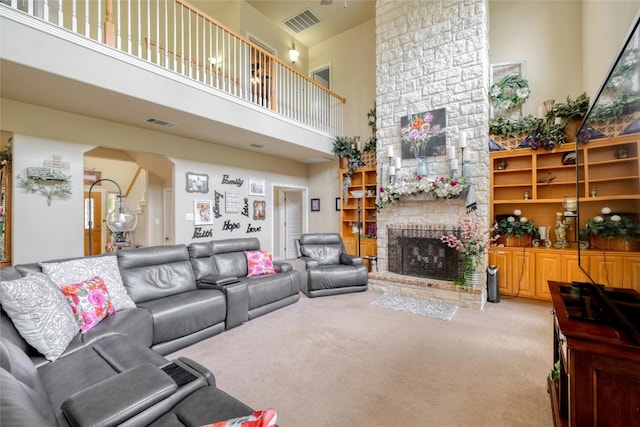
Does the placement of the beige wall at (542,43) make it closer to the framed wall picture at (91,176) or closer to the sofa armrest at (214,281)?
the sofa armrest at (214,281)

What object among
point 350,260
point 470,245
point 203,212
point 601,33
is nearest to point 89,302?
point 203,212

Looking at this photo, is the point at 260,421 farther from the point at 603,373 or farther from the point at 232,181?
the point at 232,181

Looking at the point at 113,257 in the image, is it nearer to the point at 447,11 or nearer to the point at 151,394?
the point at 151,394

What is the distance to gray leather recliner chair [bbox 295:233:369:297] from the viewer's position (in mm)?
4191

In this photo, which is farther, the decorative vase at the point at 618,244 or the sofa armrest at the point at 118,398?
the decorative vase at the point at 618,244

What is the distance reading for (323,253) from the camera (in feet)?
15.6

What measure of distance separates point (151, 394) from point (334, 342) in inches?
73.0

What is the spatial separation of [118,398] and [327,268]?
3.38m

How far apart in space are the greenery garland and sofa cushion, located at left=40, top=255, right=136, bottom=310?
18.0 feet

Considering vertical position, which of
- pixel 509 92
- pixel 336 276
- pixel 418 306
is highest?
pixel 509 92

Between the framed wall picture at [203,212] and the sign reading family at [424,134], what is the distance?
11.9 feet

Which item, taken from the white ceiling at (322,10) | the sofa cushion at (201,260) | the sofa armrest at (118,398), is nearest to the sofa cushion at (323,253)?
the sofa cushion at (201,260)

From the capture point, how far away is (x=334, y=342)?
271 centimetres

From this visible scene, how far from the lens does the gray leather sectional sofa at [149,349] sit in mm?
1035
